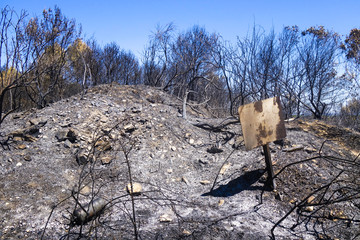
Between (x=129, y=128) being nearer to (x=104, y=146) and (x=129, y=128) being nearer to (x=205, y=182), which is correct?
(x=104, y=146)

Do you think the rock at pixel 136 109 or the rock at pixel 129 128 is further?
the rock at pixel 136 109

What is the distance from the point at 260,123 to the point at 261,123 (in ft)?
0.04

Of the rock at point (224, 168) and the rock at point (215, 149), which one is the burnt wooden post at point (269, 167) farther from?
the rock at point (215, 149)

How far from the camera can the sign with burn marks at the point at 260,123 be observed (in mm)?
3146

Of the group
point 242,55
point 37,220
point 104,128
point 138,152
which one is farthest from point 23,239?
point 242,55

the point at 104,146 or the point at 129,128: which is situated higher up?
the point at 129,128

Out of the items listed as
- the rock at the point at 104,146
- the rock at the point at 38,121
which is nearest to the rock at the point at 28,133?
the rock at the point at 38,121

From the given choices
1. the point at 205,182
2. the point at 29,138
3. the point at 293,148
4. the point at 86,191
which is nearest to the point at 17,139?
the point at 29,138

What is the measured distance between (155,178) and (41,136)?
2296 mm

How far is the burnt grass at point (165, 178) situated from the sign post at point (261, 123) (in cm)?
46

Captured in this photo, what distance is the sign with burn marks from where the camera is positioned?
315 centimetres

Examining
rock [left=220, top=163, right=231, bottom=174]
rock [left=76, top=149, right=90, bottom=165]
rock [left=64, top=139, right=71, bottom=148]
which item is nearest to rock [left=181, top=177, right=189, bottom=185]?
rock [left=220, top=163, right=231, bottom=174]

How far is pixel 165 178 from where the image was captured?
4.16 meters

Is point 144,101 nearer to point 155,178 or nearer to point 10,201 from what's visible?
point 155,178
